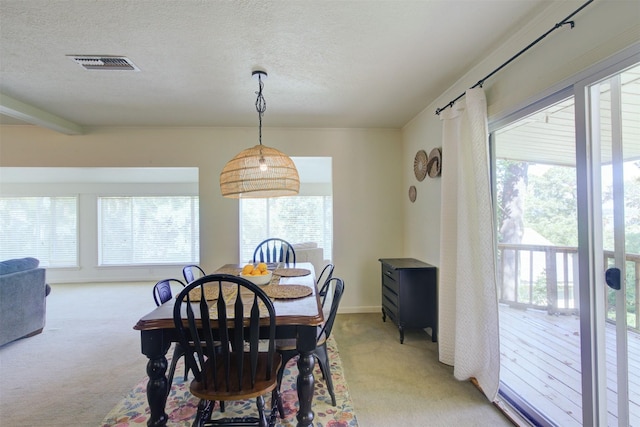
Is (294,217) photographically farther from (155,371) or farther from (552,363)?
(552,363)

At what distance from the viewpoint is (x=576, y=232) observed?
1.57 m

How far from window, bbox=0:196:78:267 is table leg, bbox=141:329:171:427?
6.07m

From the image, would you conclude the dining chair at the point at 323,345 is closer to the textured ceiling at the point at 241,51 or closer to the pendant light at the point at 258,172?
the pendant light at the point at 258,172

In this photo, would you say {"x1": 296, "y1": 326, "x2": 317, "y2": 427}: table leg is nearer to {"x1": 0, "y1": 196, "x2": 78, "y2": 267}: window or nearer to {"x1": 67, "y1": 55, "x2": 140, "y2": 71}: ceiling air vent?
{"x1": 67, "y1": 55, "x2": 140, "y2": 71}: ceiling air vent

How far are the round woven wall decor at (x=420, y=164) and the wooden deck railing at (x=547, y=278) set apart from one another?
1232 mm

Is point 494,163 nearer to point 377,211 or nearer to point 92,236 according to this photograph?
point 377,211

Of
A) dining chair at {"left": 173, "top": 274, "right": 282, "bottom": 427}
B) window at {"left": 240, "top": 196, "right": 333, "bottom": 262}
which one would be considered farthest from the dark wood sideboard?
window at {"left": 240, "top": 196, "right": 333, "bottom": 262}

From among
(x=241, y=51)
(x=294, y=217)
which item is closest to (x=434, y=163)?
(x=241, y=51)

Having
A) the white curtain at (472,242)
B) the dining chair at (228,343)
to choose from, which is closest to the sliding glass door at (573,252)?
the white curtain at (472,242)

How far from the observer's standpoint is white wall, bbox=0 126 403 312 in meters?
3.63

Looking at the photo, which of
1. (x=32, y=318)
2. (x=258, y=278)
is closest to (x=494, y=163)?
(x=258, y=278)

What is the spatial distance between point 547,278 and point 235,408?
2259mm

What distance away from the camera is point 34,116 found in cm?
297

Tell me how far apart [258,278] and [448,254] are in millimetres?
1619
